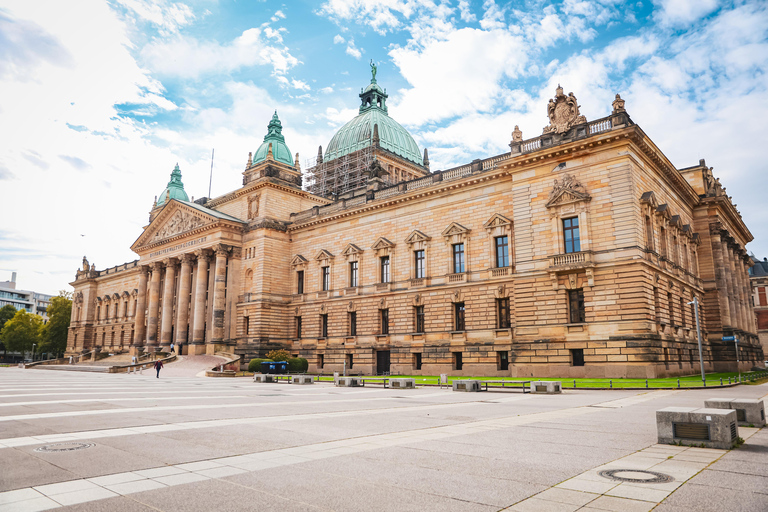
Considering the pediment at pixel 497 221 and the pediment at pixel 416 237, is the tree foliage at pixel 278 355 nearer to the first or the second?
the pediment at pixel 416 237

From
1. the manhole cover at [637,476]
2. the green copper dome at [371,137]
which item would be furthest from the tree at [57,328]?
the manhole cover at [637,476]

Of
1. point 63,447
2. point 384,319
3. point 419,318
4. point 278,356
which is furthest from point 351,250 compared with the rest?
point 63,447

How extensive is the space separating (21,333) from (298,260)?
3202 inches

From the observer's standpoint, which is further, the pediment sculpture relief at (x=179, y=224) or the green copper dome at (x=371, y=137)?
the green copper dome at (x=371, y=137)

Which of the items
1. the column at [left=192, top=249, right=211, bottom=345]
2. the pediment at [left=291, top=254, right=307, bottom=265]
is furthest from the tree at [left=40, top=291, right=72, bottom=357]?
the pediment at [left=291, top=254, right=307, bottom=265]

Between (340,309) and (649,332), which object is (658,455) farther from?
(340,309)

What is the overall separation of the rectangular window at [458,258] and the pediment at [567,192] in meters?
9.21

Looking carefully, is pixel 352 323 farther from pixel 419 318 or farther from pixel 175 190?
pixel 175 190

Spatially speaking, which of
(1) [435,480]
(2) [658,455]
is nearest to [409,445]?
(1) [435,480]

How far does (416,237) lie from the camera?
47594 millimetres

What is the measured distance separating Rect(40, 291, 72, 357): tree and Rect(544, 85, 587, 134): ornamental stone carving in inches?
4044

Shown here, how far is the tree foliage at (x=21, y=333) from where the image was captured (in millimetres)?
106812

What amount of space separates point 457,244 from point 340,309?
14870 mm

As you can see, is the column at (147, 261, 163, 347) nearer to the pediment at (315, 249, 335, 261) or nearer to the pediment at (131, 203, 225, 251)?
the pediment at (131, 203, 225, 251)
